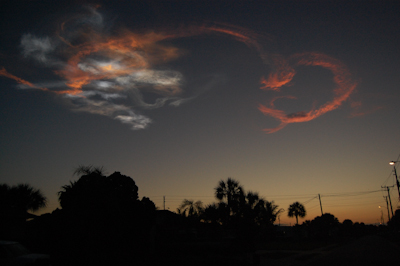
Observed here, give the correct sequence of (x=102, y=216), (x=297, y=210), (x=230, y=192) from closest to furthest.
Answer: (x=102, y=216) → (x=230, y=192) → (x=297, y=210)

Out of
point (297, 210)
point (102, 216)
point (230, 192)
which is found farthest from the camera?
point (297, 210)

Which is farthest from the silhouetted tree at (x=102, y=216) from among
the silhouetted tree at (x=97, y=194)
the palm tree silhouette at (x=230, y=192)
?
the palm tree silhouette at (x=230, y=192)

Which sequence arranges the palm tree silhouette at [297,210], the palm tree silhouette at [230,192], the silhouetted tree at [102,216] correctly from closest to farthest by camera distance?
the silhouetted tree at [102,216], the palm tree silhouette at [230,192], the palm tree silhouette at [297,210]

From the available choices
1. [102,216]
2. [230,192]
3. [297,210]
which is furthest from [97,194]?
[297,210]

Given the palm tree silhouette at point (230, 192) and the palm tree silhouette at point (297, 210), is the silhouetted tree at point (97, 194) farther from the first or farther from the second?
the palm tree silhouette at point (297, 210)

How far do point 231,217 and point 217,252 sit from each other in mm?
11351

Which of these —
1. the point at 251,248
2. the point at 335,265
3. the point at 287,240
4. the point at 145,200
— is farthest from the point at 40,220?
the point at 287,240

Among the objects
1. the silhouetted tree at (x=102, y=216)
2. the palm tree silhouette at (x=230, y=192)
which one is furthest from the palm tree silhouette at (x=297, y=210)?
the silhouetted tree at (x=102, y=216)

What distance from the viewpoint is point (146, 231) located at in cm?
2125

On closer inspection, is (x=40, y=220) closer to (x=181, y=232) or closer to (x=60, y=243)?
(x=60, y=243)

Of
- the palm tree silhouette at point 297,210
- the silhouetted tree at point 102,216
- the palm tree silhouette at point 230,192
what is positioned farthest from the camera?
the palm tree silhouette at point 297,210

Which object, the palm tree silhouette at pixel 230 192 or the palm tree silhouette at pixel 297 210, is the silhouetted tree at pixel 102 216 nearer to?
the palm tree silhouette at pixel 230 192

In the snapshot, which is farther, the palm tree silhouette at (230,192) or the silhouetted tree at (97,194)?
the palm tree silhouette at (230,192)

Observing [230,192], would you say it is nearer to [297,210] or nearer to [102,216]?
[102,216]
